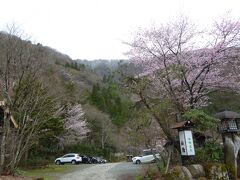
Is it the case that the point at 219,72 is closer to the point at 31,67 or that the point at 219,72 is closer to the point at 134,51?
the point at 134,51

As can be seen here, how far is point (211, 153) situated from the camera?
511 inches

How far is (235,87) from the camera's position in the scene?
1634 cm

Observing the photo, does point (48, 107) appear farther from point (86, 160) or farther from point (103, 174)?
point (86, 160)

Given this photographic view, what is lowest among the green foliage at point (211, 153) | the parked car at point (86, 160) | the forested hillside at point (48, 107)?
the parked car at point (86, 160)

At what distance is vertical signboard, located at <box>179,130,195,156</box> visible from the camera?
1220 cm

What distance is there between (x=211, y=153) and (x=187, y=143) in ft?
4.76

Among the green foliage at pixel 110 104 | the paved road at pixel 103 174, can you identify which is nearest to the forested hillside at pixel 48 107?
the green foliage at pixel 110 104

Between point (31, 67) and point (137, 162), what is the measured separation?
696 inches

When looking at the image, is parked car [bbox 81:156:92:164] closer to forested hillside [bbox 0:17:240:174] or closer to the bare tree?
forested hillside [bbox 0:17:240:174]

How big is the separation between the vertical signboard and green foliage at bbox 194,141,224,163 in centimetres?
57

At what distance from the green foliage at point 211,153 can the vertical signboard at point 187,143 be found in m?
0.57

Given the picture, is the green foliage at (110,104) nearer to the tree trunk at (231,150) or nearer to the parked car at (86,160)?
the parked car at (86,160)

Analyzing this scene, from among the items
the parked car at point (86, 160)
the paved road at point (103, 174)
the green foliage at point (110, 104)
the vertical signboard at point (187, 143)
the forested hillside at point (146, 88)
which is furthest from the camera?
the green foliage at point (110, 104)

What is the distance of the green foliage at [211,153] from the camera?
41.7 feet
